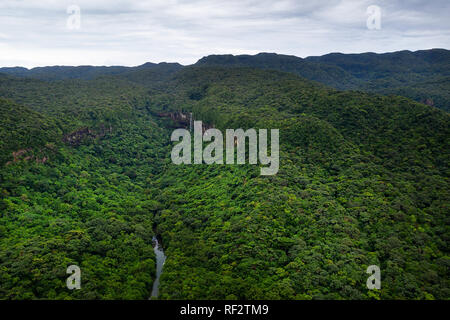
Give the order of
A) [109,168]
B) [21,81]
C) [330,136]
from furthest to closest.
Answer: [21,81]
[109,168]
[330,136]

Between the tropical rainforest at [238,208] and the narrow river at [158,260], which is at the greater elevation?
the tropical rainforest at [238,208]

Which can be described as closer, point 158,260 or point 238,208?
point 158,260

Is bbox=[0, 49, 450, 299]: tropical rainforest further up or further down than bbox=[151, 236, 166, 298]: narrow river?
further up

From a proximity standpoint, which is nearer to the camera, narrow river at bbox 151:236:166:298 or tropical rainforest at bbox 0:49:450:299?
tropical rainforest at bbox 0:49:450:299

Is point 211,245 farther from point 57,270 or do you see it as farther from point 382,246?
point 382,246

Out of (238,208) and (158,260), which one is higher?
(238,208)


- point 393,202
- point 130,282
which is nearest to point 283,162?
point 393,202

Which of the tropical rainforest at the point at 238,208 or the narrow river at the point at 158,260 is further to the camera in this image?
the narrow river at the point at 158,260

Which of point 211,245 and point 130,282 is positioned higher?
point 211,245
